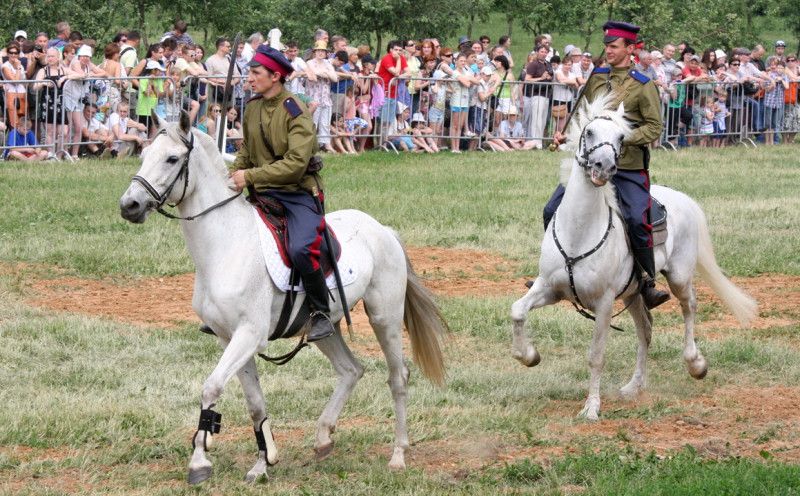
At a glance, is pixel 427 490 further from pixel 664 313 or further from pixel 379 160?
pixel 379 160

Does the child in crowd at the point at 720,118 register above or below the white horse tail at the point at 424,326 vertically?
above

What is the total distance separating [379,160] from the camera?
23609 millimetres

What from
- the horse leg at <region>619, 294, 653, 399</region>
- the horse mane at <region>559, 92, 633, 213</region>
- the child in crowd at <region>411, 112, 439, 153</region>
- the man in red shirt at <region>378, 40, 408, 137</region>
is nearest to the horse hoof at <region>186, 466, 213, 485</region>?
the horse mane at <region>559, 92, 633, 213</region>

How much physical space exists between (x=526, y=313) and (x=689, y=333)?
1860mm

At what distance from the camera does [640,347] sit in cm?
1134

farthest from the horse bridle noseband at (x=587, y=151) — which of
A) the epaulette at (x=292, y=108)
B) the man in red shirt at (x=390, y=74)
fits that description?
the man in red shirt at (x=390, y=74)

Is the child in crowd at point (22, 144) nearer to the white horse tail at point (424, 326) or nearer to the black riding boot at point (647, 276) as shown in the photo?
the black riding boot at point (647, 276)

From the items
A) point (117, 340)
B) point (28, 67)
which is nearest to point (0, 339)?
point (117, 340)

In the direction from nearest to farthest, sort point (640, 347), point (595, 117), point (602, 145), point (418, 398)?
point (602, 145), point (595, 117), point (418, 398), point (640, 347)

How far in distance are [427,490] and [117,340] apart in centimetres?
485

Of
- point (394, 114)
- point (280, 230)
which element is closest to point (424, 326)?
point (280, 230)

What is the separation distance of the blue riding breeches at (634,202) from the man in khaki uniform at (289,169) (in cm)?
285

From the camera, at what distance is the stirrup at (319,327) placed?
868cm

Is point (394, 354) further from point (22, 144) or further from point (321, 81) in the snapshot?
point (321, 81)
